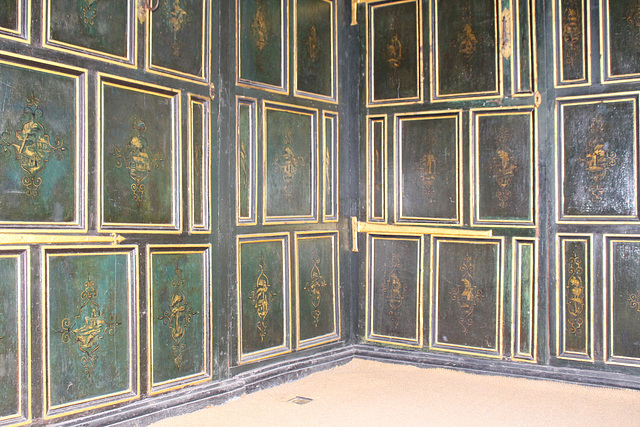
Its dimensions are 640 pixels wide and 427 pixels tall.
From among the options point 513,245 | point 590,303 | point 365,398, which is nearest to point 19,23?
point 365,398

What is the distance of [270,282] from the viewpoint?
3266 millimetres

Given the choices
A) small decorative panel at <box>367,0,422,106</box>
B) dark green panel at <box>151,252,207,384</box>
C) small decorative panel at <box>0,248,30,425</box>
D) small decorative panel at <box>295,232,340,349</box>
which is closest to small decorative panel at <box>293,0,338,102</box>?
small decorative panel at <box>367,0,422,106</box>

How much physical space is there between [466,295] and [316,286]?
36.8 inches

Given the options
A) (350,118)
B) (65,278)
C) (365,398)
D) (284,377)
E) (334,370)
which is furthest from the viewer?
(350,118)

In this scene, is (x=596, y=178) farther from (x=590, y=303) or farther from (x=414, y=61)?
(x=414, y=61)

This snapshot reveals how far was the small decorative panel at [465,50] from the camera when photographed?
11.2 ft

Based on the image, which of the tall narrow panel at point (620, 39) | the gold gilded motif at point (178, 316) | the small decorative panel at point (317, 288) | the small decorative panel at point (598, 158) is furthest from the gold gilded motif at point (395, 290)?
the tall narrow panel at point (620, 39)

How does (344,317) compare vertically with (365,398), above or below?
above

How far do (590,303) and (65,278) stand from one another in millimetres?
2745

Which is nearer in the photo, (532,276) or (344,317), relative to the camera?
(532,276)

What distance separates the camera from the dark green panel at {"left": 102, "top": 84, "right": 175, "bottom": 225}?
2.50m

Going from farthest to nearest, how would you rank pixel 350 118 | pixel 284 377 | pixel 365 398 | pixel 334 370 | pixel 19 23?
pixel 350 118
pixel 334 370
pixel 284 377
pixel 365 398
pixel 19 23

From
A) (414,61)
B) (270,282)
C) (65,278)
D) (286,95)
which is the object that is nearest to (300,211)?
(270,282)

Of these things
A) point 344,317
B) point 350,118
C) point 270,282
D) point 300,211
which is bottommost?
point 344,317
